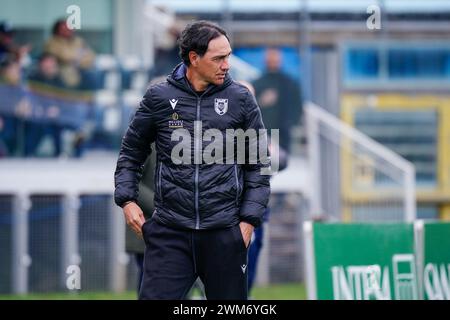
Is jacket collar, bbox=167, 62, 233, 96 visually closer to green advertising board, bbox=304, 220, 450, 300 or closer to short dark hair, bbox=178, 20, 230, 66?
short dark hair, bbox=178, 20, 230, 66

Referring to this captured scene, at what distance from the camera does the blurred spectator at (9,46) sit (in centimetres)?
1552

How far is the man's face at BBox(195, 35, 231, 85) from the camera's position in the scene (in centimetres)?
697

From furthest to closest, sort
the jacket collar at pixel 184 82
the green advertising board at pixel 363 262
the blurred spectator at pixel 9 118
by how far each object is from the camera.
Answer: the blurred spectator at pixel 9 118 < the green advertising board at pixel 363 262 < the jacket collar at pixel 184 82

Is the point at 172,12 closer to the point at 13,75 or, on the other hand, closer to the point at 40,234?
the point at 13,75

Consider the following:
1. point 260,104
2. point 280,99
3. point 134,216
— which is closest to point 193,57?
point 134,216

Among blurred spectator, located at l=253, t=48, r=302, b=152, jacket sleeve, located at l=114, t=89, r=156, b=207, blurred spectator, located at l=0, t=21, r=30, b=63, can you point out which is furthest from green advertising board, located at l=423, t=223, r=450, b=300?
blurred spectator, located at l=0, t=21, r=30, b=63

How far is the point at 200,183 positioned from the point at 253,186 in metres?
0.38

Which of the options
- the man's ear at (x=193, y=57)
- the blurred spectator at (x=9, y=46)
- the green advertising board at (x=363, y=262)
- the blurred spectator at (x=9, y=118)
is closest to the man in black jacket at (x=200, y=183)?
the man's ear at (x=193, y=57)

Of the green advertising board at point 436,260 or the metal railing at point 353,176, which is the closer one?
the green advertising board at point 436,260

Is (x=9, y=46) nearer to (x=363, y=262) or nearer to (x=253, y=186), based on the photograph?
(x=363, y=262)

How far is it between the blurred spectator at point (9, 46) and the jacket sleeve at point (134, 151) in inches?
340

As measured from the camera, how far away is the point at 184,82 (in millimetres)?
7035

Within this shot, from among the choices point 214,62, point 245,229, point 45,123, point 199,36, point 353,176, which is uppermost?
point 45,123

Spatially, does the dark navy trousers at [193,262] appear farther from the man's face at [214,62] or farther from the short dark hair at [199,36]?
the short dark hair at [199,36]
